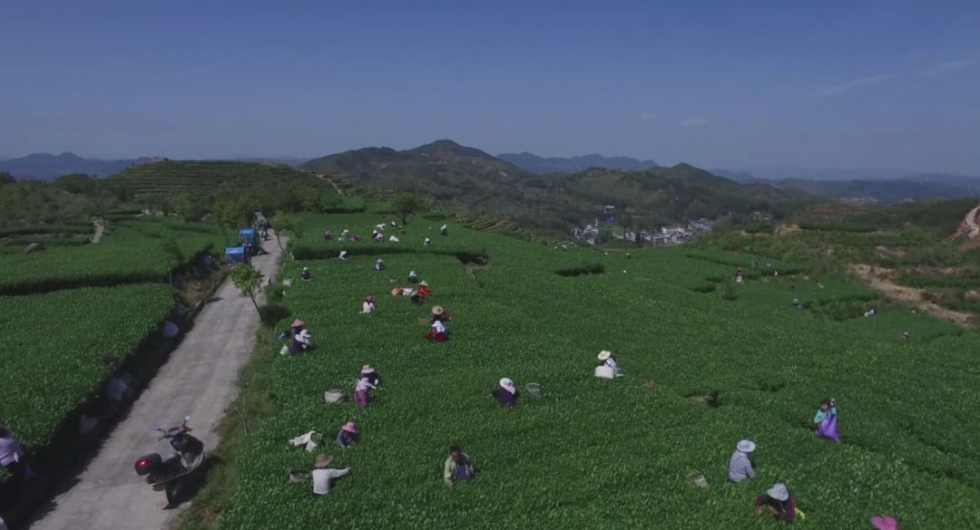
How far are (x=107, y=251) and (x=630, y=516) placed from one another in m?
44.8

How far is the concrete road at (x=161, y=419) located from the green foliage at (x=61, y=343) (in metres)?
1.81

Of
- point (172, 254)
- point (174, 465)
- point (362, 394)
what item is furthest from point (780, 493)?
point (172, 254)

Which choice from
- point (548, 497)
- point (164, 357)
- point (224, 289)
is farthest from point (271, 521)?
point (224, 289)

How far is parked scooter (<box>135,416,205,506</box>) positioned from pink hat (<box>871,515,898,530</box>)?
18.9 metres

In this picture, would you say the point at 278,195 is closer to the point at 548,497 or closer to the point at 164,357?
the point at 164,357

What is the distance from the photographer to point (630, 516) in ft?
48.8

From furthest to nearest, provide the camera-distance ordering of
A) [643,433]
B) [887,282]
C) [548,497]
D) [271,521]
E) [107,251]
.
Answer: [887,282], [107,251], [643,433], [548,497], [271,521]

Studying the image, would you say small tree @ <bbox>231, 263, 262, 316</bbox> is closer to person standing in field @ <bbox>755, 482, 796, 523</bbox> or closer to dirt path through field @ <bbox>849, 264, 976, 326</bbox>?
person standing in field @ <bbox>755, 482, 796, 523</bbox>

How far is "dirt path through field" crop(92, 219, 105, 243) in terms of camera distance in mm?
63872

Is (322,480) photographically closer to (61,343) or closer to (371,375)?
(371,375)

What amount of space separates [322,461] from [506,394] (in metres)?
7.08

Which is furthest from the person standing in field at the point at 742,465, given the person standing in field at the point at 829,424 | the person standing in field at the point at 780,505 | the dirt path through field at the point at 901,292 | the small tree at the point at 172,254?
the dirt path through field at the point at 901,292

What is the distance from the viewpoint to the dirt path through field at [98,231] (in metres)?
63.9

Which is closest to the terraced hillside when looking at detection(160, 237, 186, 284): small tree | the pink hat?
detection(160, 237, 186, 284): small tree
